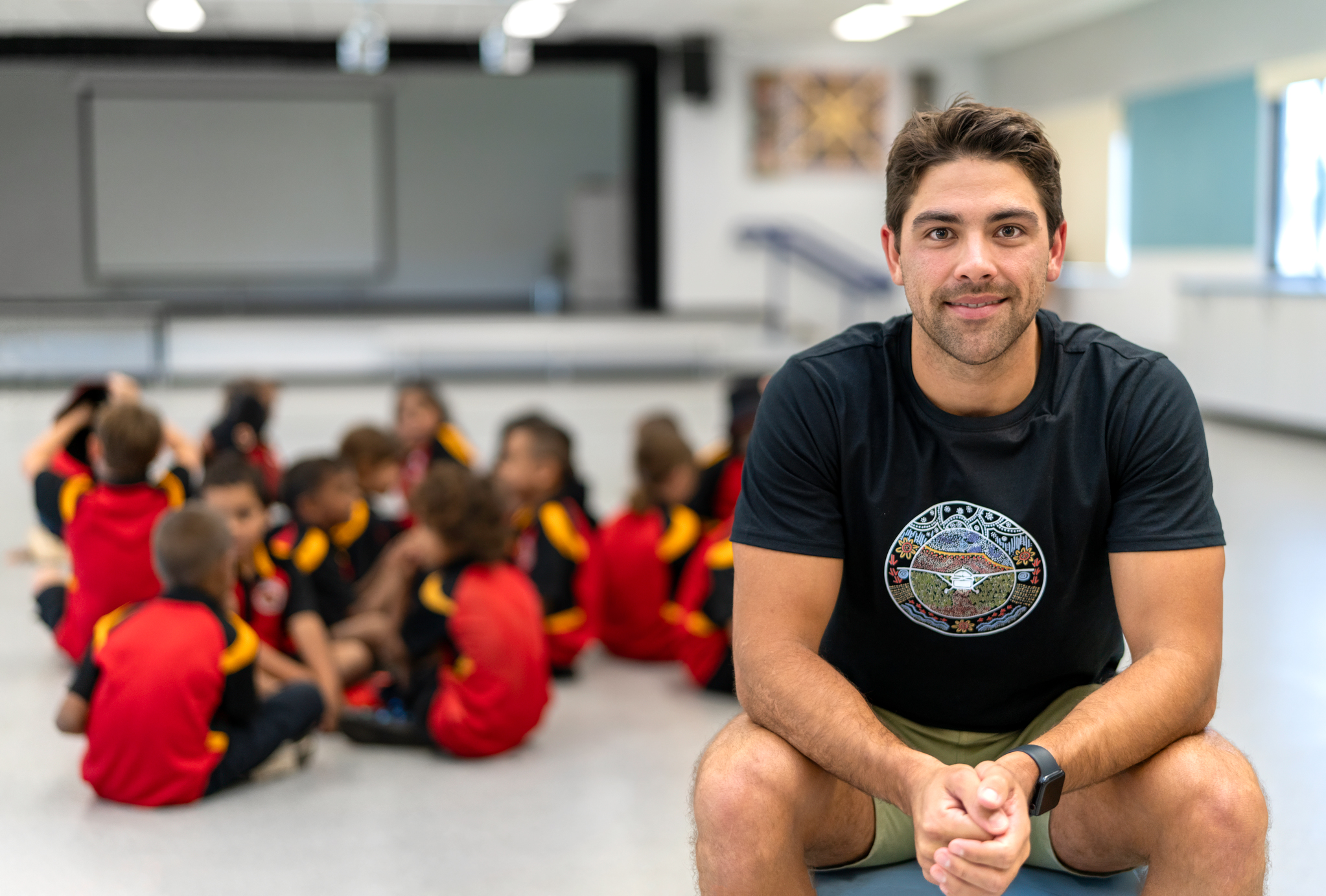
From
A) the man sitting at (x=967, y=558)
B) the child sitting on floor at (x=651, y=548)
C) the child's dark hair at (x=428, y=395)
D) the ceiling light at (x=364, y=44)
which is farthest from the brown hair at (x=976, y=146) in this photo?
the ceiling light at (x=364, y=44)

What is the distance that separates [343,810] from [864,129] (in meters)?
11.9

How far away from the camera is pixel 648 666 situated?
359cm

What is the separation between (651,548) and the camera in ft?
11.6

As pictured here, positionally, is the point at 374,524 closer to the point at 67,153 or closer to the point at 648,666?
the point at 648,666

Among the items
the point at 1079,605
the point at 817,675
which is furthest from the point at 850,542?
the point at 1079,605

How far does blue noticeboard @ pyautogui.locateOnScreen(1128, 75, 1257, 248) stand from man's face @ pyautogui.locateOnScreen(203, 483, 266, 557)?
897 centimetres

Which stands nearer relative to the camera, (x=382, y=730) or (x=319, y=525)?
(x=382, y=730)

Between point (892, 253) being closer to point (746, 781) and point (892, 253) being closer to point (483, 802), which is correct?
point (746, 781)

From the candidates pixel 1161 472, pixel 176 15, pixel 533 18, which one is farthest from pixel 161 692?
pixel 533 18

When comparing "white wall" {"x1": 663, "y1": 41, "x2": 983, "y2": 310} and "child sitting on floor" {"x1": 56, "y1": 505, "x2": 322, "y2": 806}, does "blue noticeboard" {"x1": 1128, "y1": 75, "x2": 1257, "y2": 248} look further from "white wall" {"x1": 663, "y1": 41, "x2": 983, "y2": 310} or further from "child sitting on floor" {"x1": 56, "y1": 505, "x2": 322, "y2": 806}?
"child sitting on floor" {"x1": 56, "y1": 505, "x2": 322, "y2": 806}

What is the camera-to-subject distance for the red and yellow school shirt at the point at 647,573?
139 inches

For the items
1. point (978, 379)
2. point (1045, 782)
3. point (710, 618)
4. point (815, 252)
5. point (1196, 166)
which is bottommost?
point (710, 618)

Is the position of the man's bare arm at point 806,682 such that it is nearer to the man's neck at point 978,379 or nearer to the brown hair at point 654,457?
the man's neck at point 978,379

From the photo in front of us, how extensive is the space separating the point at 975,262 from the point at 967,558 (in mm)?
363
